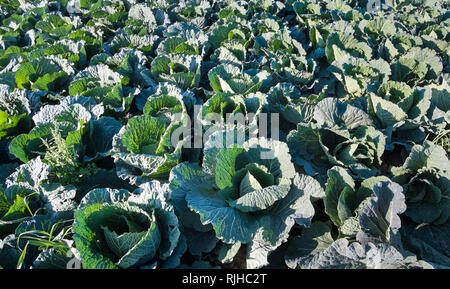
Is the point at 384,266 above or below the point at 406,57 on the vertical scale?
below

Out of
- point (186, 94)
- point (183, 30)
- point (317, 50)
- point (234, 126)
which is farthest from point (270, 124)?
point (183, 30)

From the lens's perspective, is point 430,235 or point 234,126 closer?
point 430,235

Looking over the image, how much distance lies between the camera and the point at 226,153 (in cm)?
242

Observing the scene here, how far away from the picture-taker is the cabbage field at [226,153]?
2.13 meters

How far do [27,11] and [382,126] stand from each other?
5998 mm

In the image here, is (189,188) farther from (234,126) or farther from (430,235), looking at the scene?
(430,235)

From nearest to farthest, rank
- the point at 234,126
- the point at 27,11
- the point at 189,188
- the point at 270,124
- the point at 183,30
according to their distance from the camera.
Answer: the point at 189,188 → the point at 234,126 → the point at 270,124 → the point at 183,30 → the point at 27,11

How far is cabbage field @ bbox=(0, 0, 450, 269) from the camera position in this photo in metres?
2.13

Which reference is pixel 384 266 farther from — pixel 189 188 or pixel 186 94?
pixel 186 94

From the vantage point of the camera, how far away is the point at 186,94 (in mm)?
3273

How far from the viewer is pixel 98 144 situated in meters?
3.00
